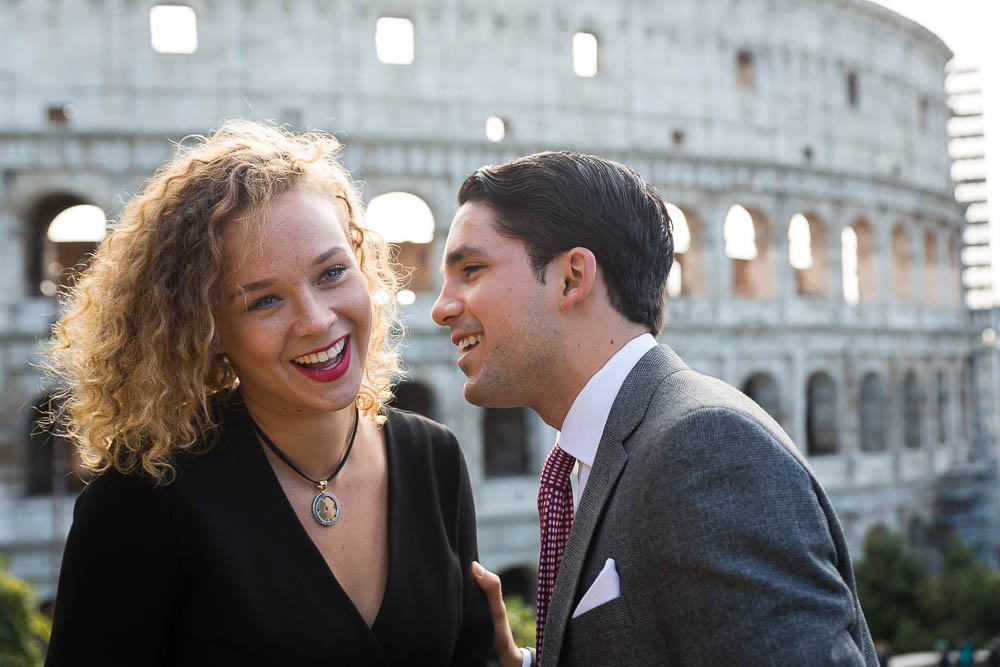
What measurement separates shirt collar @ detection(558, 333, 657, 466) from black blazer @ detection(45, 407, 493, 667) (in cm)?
64

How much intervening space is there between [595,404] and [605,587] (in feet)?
1.88

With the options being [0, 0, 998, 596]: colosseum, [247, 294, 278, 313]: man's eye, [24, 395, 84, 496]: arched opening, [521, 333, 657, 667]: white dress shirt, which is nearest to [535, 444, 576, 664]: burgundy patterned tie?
[521, 333, 657, 667]: white dress shirt

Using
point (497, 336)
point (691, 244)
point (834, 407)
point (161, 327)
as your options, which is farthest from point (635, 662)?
point (834, 407)

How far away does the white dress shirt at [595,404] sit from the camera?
267cm

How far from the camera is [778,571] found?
1986 millimetres

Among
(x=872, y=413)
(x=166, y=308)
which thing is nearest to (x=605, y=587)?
(x=166, y=308)

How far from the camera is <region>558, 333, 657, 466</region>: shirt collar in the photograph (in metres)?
2.67

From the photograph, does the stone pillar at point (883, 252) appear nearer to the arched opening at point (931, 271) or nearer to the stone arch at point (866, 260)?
the stone arch at point (866, 260)

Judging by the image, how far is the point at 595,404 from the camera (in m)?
2.69

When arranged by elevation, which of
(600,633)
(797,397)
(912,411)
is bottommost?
(912,411)

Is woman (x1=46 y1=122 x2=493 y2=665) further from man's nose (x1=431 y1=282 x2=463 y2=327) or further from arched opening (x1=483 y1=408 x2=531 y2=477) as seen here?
arched opening (x1=483 y1=408 x2=531 y2=477)

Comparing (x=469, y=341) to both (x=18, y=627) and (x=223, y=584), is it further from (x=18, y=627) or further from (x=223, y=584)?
(x=18, y=627)

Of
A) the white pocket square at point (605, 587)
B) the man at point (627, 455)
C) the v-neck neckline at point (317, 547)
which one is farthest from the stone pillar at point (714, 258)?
the white pocket square at point (605, 587)

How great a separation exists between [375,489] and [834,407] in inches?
937
